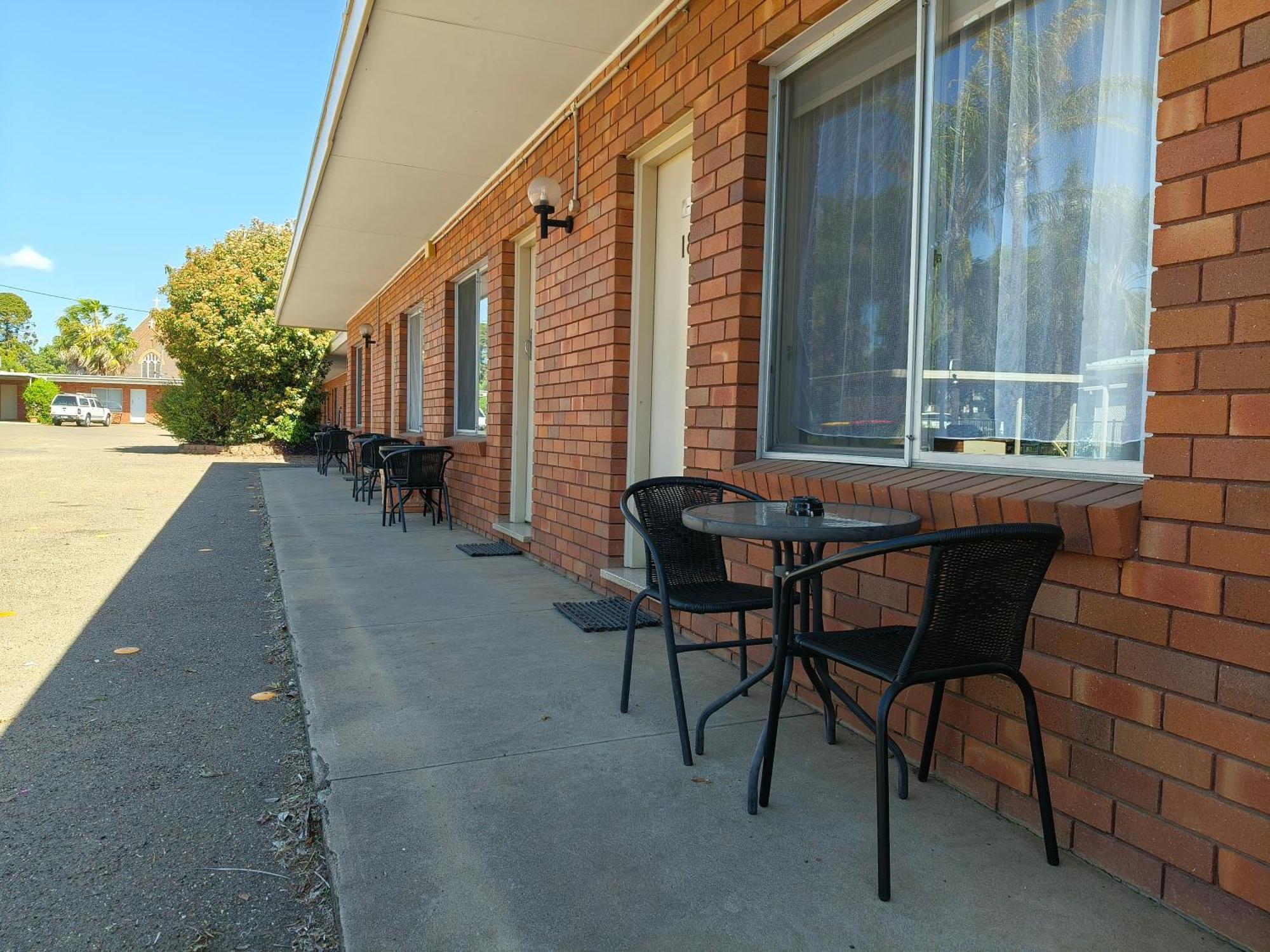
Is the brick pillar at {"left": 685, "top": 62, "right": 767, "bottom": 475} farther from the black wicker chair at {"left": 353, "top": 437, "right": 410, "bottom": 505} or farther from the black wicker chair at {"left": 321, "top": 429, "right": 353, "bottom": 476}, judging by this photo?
the black wicker chair at {"left": 321, "top": 429, "right": 353, "bottom": 476}

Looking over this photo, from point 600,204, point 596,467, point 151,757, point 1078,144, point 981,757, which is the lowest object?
point 151,757

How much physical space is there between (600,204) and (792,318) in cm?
193

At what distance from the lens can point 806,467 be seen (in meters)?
3.12

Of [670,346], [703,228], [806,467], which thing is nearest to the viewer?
[806,467]

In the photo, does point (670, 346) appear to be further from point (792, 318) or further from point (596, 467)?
point (792, 318)

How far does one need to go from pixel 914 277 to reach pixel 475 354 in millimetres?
5690

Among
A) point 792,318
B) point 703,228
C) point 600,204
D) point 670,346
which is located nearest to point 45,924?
point 792,318

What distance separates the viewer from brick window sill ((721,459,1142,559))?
185 cm

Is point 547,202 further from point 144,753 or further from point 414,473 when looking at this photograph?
point 144,753

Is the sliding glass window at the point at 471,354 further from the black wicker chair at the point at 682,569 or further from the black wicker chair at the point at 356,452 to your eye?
the black wicker chair at the point at 682,569

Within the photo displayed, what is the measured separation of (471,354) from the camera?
8047mm

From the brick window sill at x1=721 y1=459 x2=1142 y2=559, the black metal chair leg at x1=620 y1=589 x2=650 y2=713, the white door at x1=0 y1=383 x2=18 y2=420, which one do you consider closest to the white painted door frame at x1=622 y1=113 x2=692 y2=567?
the brick window sill at x1=721 y1=459 x2=1142 y2=559

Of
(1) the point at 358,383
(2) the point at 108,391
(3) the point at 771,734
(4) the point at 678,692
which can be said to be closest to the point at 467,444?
(4) the point at 678,692

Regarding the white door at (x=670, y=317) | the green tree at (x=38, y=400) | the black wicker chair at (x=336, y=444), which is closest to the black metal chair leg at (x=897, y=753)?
the white door at (x=670, y=317)
